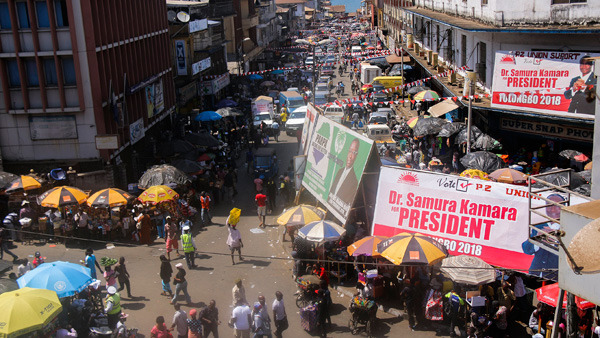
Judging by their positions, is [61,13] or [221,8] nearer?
[61,13]

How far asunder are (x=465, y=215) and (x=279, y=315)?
6.00 metres

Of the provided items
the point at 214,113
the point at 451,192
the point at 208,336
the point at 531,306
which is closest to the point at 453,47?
the point at 214,113

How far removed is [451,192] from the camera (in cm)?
1681

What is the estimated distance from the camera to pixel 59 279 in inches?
551

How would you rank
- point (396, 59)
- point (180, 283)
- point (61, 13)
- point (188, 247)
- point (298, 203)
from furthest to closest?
1. point (396, 59)
2. point (61, 13)
3. point (298, 203)
4. point (188, 247)
5. point (180, 283)

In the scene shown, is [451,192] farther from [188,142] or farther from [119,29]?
[119,29]

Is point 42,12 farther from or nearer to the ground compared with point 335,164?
farther from the ground

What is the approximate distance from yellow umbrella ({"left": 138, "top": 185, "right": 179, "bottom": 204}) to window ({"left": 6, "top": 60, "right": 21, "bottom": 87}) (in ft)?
28.1

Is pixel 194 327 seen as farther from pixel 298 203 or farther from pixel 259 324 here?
pixel 298 203

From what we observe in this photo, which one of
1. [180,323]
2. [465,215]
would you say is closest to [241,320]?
[180,323]

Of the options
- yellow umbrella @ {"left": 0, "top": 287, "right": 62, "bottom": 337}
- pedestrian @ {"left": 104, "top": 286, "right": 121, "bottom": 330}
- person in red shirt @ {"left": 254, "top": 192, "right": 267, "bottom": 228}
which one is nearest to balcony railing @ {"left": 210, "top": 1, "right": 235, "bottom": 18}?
person in red shirt @ {"left": 254, "top": 192, "right": 267, "bottom": 228}

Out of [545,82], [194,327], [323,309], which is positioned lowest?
[323,309]

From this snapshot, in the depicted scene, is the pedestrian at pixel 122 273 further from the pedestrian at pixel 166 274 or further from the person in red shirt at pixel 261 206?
the person in red shirt at pixel 261 206

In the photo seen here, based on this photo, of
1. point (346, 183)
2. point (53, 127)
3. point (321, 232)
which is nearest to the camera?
point (321, 232)
